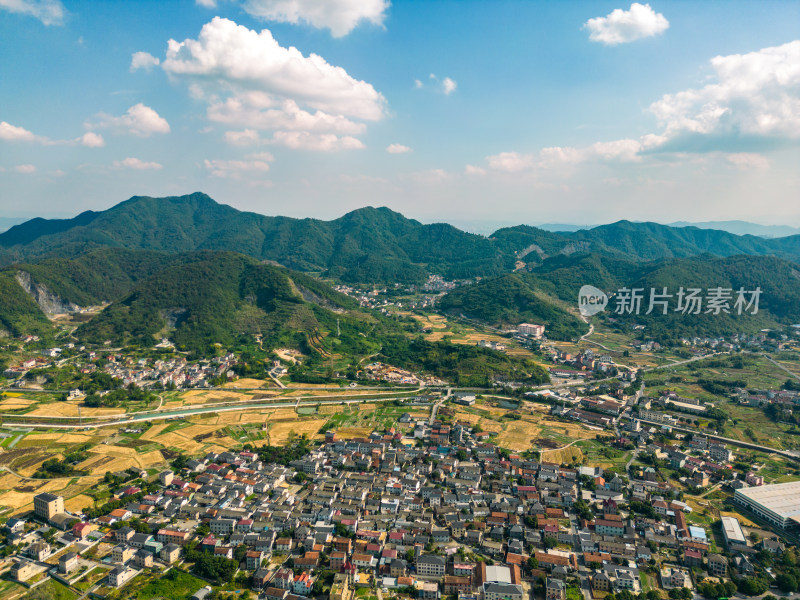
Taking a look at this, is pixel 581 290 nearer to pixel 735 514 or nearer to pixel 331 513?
pixel 735 514

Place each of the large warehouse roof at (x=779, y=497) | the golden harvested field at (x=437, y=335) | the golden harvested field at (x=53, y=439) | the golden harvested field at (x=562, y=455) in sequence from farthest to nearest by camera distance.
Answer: the golden harvested field at (x=437, y=335) < the golden harvested field at (x=53, y=439) < the golden harvested field at (x=562, y=455) < the large warehouse roof at (x=779, y=497)

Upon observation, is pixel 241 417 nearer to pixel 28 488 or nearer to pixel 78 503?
pixel 78 503

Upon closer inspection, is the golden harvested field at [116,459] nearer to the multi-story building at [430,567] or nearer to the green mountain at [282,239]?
the multi-story building at [430,567]

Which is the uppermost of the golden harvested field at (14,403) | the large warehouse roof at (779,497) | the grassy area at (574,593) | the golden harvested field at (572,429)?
the large warehouse roof at (779,497)

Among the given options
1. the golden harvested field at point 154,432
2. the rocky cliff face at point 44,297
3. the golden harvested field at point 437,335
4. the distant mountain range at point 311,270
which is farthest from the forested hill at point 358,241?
the golden harvested field at point 154,432

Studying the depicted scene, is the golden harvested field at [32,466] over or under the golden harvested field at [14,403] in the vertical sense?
under

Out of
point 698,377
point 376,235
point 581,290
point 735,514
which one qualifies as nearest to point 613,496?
point 735,514

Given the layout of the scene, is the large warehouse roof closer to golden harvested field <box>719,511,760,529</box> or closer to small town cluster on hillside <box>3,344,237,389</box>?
golden harvested field <box>719,511,760,529</box>
